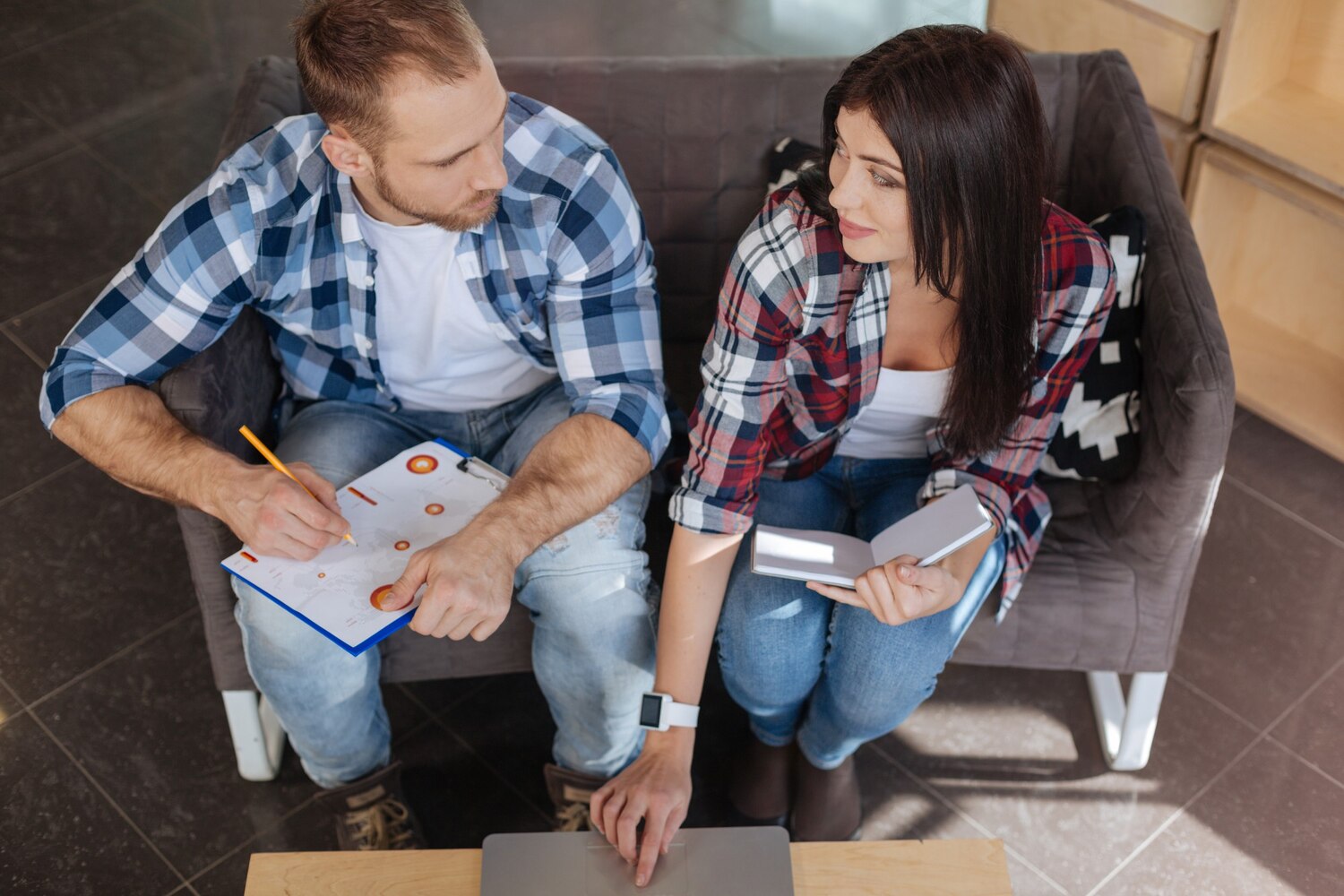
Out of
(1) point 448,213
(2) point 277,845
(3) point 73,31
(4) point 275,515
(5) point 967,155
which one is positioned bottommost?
(2) point 277,845

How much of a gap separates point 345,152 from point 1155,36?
134 centimetres

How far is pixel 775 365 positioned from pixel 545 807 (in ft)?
2.40

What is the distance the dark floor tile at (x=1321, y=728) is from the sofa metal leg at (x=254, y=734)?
1.39 meters

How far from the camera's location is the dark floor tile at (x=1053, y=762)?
5.70ft

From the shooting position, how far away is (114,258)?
8.76 feet


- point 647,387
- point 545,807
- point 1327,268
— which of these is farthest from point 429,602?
point 1327,268

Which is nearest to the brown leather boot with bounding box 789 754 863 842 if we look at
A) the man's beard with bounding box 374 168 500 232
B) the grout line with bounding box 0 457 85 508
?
the man's beard with bounding box 374 168 500 232

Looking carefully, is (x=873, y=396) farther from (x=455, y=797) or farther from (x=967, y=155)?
(x=455, y=797)

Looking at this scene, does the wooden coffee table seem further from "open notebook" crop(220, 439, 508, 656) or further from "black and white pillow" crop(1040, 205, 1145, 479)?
"black and white pillow" crop(1040, 205, 1145, 479)

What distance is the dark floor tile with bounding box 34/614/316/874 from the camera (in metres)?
1.75

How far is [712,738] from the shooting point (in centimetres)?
185

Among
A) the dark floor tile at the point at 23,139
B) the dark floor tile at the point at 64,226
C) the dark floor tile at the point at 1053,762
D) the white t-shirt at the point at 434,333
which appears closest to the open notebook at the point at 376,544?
the white t-shirt at the point at 434,333

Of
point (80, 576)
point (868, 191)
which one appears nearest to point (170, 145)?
point (80, 576)

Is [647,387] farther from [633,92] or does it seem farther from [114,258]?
[114,258]
